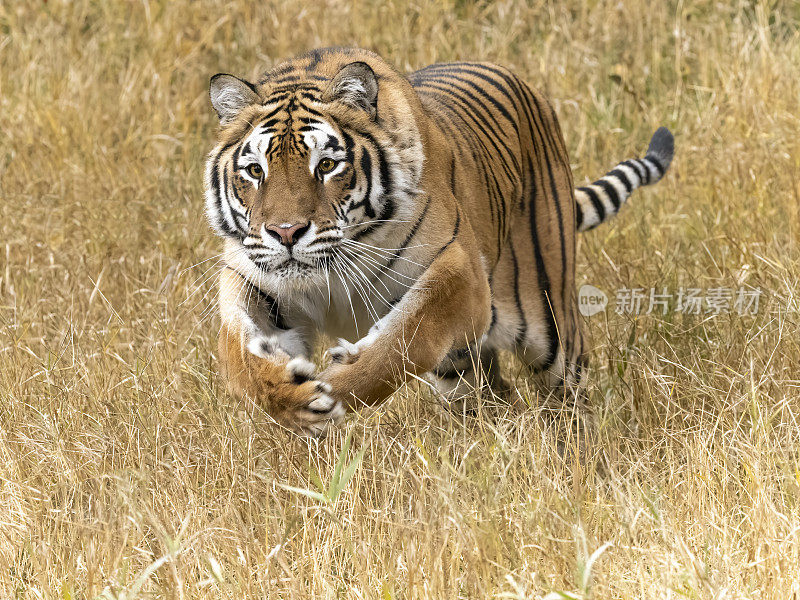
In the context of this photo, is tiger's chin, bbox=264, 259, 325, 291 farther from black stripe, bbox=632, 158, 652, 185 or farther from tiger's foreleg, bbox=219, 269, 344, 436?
black stripe, bbox=632, 158, 652, 185

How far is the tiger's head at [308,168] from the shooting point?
8.90 ft

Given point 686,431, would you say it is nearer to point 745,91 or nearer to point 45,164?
point 745,91

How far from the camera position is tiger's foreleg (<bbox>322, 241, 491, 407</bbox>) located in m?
2.72

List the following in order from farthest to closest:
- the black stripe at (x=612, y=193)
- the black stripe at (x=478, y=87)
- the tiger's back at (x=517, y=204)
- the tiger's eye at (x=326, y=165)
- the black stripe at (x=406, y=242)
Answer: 1. the black stripe at (x=612, y=193)
2. the black stripe at (x=478, y=87)
3. the tiger's back at (x=517, y=204)
4. the black stripe at (x=406, y=242)
5. the tiger's eye at (x=326, y=165)

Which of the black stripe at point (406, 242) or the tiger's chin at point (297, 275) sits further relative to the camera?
the black stripe at point (406, 242)

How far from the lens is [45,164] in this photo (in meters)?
5.07

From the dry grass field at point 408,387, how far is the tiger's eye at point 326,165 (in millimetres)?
625

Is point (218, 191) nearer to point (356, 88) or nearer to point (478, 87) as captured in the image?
point (356, 88)

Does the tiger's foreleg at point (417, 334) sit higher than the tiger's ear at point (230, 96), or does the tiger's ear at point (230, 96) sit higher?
the tiger's ear at point (230, 96)

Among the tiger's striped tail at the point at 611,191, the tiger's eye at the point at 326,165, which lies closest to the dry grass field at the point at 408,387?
the tiger's striped tail at the point at 611,191

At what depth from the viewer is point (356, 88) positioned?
290 centimetres

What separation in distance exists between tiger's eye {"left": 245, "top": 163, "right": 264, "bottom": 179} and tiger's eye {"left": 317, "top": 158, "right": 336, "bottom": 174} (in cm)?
15

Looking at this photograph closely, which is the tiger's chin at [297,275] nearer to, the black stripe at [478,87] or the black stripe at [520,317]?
the black stripe at [520,317]

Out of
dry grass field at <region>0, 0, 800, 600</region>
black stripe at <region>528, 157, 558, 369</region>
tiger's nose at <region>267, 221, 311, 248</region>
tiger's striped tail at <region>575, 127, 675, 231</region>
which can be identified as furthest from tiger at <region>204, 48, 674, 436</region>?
tiger's striped tail at <region>575, 127, 675, 231</region>
